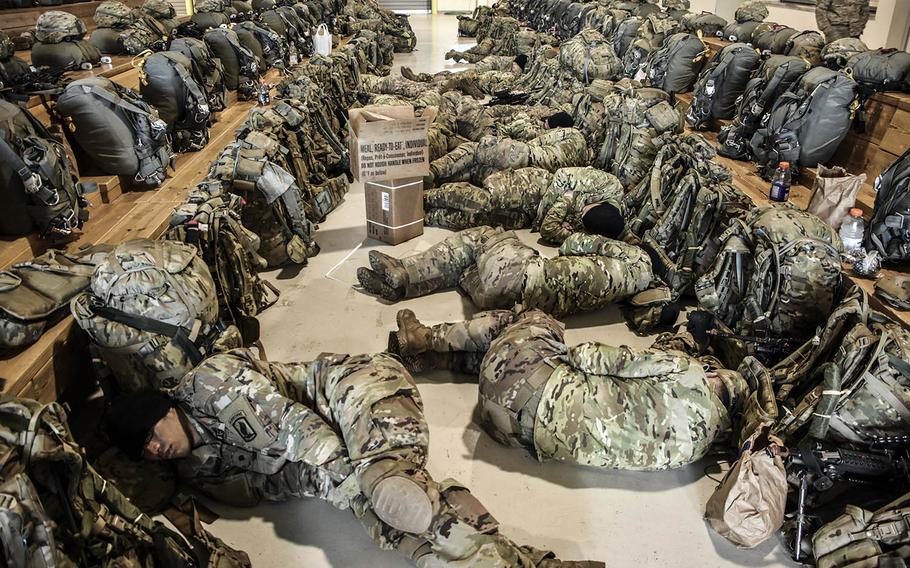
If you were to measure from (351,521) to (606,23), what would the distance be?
9252 millimetres

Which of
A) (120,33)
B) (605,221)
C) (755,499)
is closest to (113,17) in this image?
(120,33)

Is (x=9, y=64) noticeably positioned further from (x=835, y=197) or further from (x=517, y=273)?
(x=835, y=197)

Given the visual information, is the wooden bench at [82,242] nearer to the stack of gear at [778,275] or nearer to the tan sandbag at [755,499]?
the tan sandbag at [755,499]

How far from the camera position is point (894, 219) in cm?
318

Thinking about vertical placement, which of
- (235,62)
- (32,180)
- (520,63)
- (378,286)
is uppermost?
(235,62)

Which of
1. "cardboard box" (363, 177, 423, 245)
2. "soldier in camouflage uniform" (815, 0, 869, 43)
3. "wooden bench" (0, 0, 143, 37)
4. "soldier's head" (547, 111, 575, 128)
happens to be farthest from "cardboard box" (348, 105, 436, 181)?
"wooden bench" (0, 0, 143, 37)

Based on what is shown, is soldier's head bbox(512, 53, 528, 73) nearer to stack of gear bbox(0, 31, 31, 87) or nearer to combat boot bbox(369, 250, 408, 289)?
combat boot bbox(369, 250, 408, 289)

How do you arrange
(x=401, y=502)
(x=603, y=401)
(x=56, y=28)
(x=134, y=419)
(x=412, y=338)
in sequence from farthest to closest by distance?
(x=56, y=28)
(x=412, y=338)
(x=603, y=401)
(x=134, y=419)
(x=401, y=502)

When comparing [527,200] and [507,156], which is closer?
[527,200]

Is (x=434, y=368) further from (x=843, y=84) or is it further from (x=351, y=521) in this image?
(x=843, y=84)

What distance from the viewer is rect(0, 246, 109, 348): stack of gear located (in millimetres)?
2371

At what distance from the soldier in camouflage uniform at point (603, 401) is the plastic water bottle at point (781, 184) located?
1984 mm

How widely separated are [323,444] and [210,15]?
699 cm

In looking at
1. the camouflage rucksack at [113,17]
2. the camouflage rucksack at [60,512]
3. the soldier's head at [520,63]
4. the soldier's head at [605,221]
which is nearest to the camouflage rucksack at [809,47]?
the soldier's head at [605,221]
